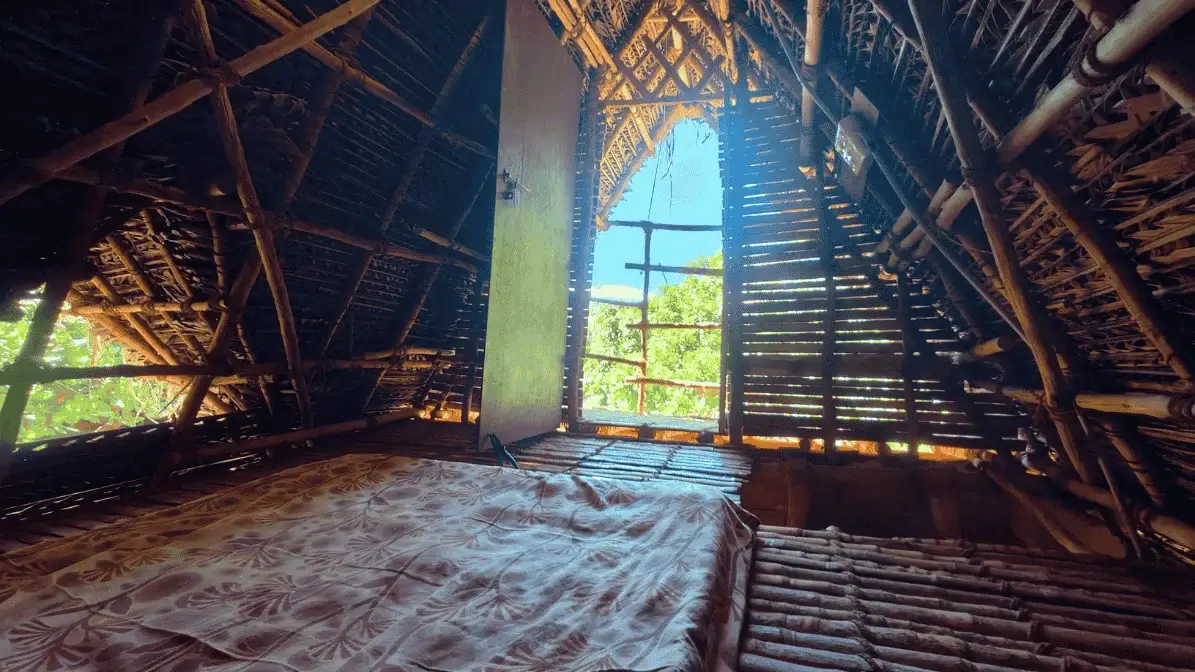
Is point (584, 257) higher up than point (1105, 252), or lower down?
higher up

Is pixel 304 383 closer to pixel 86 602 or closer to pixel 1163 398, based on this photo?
pixel 86 602

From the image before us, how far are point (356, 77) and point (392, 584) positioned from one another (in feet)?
9.22

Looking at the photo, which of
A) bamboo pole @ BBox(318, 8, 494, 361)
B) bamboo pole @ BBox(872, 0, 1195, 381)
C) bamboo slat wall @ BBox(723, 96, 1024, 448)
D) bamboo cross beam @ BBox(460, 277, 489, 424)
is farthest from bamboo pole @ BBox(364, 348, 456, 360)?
bamboo pole @ BBox(872, 0, 1195, 381)

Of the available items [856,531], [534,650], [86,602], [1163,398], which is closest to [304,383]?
[86,602]

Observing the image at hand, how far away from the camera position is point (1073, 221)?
64.0 inches

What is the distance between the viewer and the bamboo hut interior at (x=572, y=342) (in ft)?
4.29

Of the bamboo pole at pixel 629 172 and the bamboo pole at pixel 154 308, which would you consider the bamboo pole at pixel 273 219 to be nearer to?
the bamboo pole at pixel 154 308

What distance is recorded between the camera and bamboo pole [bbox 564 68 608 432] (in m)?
4.68

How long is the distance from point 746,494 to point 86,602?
3457mm

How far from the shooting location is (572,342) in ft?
15.7

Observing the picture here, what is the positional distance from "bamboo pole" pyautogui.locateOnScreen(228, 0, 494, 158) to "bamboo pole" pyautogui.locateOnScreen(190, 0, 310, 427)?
0.24m

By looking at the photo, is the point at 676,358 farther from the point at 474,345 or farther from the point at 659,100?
the point at 474,345

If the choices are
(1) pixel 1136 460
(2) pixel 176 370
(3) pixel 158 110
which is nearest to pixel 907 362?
(1) pixel 1136 460

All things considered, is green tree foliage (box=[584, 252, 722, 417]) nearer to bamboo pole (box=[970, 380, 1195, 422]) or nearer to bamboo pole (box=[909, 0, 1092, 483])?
bamboo pole (box=[970, 380, 1195, 422])
